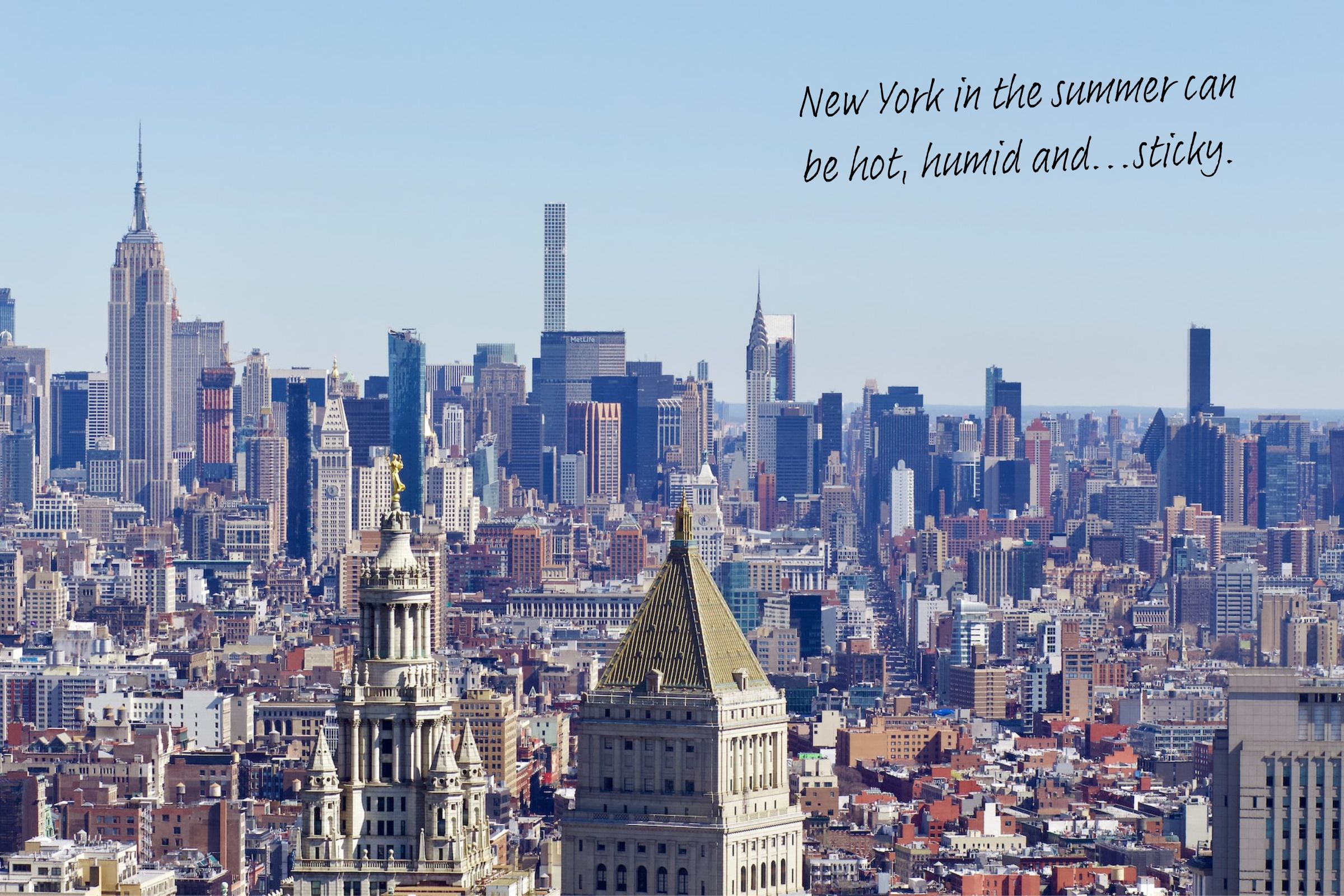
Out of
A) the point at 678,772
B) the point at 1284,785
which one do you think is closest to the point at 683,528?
the point at 678,772

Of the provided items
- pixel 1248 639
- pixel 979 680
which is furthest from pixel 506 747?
pixel 1248 639

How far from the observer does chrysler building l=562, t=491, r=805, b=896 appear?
51.9 metres

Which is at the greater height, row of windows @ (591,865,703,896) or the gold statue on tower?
the gold statue on tower

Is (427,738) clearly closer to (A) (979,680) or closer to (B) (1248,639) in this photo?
(A) (979,680)

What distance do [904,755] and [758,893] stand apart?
266 ft

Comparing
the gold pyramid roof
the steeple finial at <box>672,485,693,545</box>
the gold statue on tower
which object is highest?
the gold statue on tower

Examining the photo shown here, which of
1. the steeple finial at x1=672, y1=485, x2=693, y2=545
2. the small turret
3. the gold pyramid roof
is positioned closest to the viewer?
the small turret

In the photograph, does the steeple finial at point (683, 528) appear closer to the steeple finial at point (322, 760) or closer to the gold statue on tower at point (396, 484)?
the gold statue on tower at point (396, 484)

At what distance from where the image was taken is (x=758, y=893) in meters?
52.6

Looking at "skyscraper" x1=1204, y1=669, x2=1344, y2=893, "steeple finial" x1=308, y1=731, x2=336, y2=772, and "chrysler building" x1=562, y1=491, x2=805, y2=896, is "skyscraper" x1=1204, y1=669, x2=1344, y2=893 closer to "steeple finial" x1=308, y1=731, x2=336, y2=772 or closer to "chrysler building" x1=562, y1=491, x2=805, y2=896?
"chrysler building" x1=562, y1=491, x2=805, y2=896

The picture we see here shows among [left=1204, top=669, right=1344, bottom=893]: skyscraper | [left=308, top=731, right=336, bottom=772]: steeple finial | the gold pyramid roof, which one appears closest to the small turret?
[left=308, top=731, right=336, bottom=772]: steeple finial

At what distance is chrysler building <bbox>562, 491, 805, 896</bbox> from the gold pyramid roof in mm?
18

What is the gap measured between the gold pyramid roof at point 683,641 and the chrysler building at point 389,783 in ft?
11.5

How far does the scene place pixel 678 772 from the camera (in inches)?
2047
